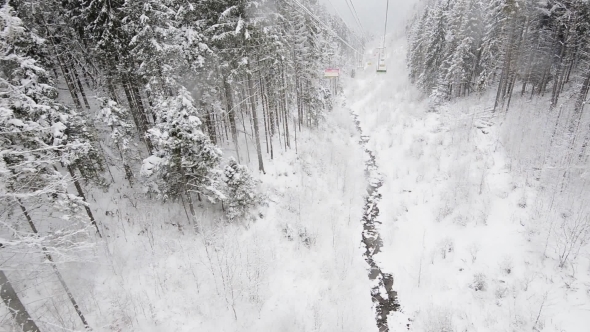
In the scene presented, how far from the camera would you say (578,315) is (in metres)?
9.23

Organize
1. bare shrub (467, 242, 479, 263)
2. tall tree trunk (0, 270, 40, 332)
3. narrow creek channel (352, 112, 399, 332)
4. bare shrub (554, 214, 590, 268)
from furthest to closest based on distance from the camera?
1. bare shrub (467, 242, 479, 263)
2. narrow creek channel (352, 112, 399, 332)
3. bare shrub (554, 214, 590, 268)
4. tall tree trunk (0, 270, 40, 332)

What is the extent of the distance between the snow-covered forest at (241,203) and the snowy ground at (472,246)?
3.2 inches

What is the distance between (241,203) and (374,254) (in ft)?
25.5

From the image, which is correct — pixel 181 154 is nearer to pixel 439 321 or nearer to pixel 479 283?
pixel 439 321

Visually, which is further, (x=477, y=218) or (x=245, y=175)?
(x=245, y=175)

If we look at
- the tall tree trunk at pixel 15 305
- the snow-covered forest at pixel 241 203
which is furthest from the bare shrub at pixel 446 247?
the tall tree trunk at pixel 15 305

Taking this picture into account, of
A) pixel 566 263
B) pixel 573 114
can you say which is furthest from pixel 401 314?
pixel 573 114

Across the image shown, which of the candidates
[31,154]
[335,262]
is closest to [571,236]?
[335,262]

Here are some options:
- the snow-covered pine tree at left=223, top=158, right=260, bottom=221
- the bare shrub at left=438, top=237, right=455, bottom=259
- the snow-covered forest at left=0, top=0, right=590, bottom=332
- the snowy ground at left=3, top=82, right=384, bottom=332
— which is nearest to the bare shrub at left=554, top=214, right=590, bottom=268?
the snow-covered forest at left=0, top=0, right=590, bottom=332

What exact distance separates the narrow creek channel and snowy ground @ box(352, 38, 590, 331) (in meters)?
0.44

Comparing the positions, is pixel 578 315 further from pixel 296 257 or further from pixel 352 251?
pixel 296 257

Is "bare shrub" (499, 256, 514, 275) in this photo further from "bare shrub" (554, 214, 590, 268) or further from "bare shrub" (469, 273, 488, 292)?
"bare shrub" (554, 214, 590, 268)

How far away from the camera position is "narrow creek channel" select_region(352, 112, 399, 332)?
12.2m

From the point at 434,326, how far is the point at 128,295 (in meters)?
12.0
